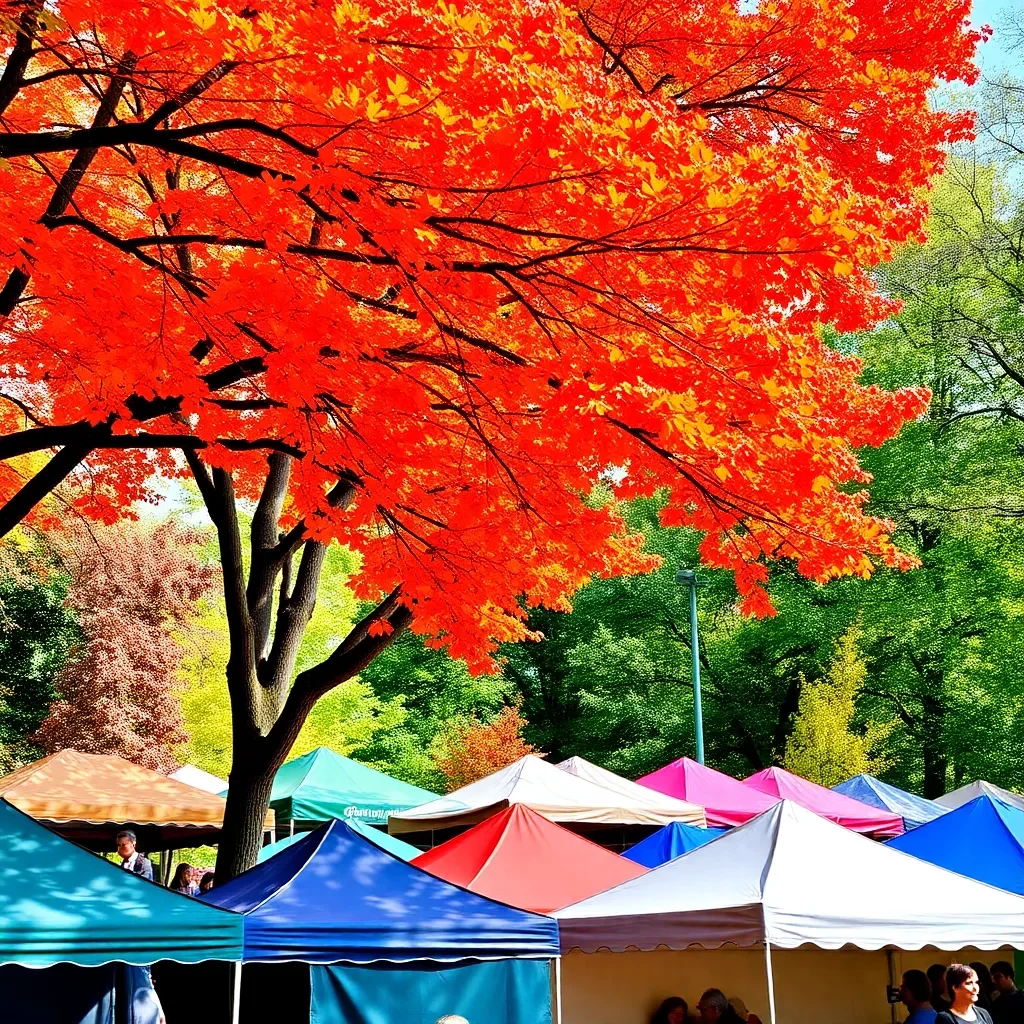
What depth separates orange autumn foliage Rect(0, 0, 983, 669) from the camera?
4.98 meters

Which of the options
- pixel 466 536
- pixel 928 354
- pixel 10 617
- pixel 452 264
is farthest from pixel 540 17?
pixel 10 617

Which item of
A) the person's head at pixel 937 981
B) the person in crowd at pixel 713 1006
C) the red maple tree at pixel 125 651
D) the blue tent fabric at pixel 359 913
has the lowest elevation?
the person in crowd at pixel 713 1006

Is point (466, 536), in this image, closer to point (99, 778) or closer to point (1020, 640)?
point (99, 778)

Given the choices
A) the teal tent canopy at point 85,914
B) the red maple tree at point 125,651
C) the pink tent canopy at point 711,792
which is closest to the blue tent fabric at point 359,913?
the teal tent canopy at point 85,914

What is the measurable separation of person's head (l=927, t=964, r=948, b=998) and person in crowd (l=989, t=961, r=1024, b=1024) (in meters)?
0.40

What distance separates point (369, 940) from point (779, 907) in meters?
2.78

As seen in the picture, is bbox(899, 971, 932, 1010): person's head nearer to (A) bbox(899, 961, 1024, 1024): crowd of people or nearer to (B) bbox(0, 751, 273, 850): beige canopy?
(A) bbox(899, 961, 1024, 1024): crowd of people

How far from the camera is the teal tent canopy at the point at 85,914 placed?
555 centimetres

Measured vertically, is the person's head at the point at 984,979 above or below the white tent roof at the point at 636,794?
below

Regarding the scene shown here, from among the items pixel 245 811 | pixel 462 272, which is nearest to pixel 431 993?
pixel 245 811

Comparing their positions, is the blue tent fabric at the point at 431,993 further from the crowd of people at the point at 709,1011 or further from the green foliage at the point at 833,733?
the green foliage at the point at 833,733

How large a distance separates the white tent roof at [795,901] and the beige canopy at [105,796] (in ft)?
21.2

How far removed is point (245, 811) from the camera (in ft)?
35.3

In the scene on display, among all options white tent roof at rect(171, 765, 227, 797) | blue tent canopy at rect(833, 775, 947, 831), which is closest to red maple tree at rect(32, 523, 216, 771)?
white tent roof at rect(171, 765, 227, 797)
